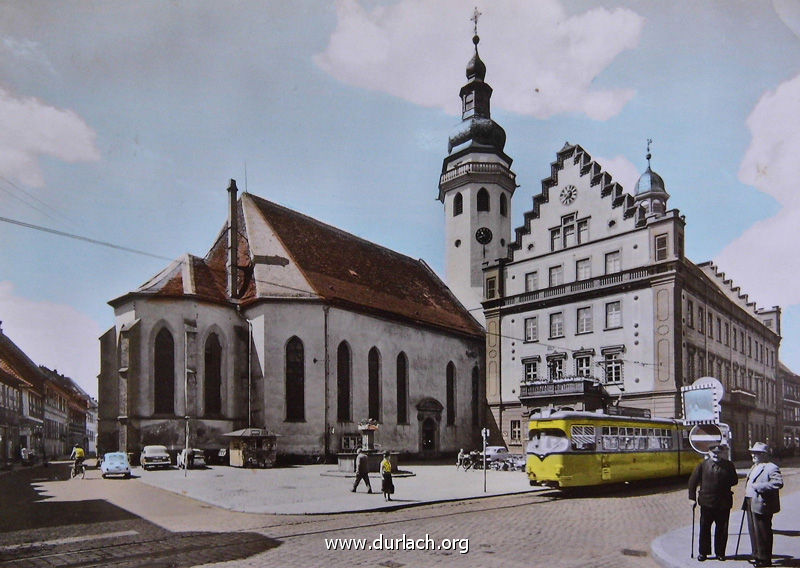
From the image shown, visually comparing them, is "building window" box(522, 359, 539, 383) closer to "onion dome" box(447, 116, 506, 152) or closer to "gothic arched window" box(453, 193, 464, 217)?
"gothic arched window" box(453, 193, 464, 217)

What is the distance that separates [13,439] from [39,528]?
106 feet

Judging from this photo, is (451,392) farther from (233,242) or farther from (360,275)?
(233,242)

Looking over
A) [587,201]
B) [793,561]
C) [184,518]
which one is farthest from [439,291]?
[793,561]

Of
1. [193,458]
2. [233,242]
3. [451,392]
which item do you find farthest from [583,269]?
[193,458]

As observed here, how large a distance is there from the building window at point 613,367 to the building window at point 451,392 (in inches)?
435

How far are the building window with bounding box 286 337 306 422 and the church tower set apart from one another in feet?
54.2

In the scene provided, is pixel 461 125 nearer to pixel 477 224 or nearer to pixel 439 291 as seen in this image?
pixel 477 224

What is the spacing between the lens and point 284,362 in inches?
1340

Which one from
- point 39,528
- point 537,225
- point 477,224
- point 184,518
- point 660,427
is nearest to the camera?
point 39,528

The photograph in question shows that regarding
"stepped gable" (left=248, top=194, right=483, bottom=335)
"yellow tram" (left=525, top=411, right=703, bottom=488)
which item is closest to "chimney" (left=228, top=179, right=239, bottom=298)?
"stepped gable" (left=248, top=194, right=483, bottom=335)

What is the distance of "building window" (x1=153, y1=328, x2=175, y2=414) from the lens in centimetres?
3158

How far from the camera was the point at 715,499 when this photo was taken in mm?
9969

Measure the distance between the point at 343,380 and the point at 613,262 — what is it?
15.9 metres

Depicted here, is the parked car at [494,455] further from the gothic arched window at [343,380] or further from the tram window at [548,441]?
the tram window at [548,441]
